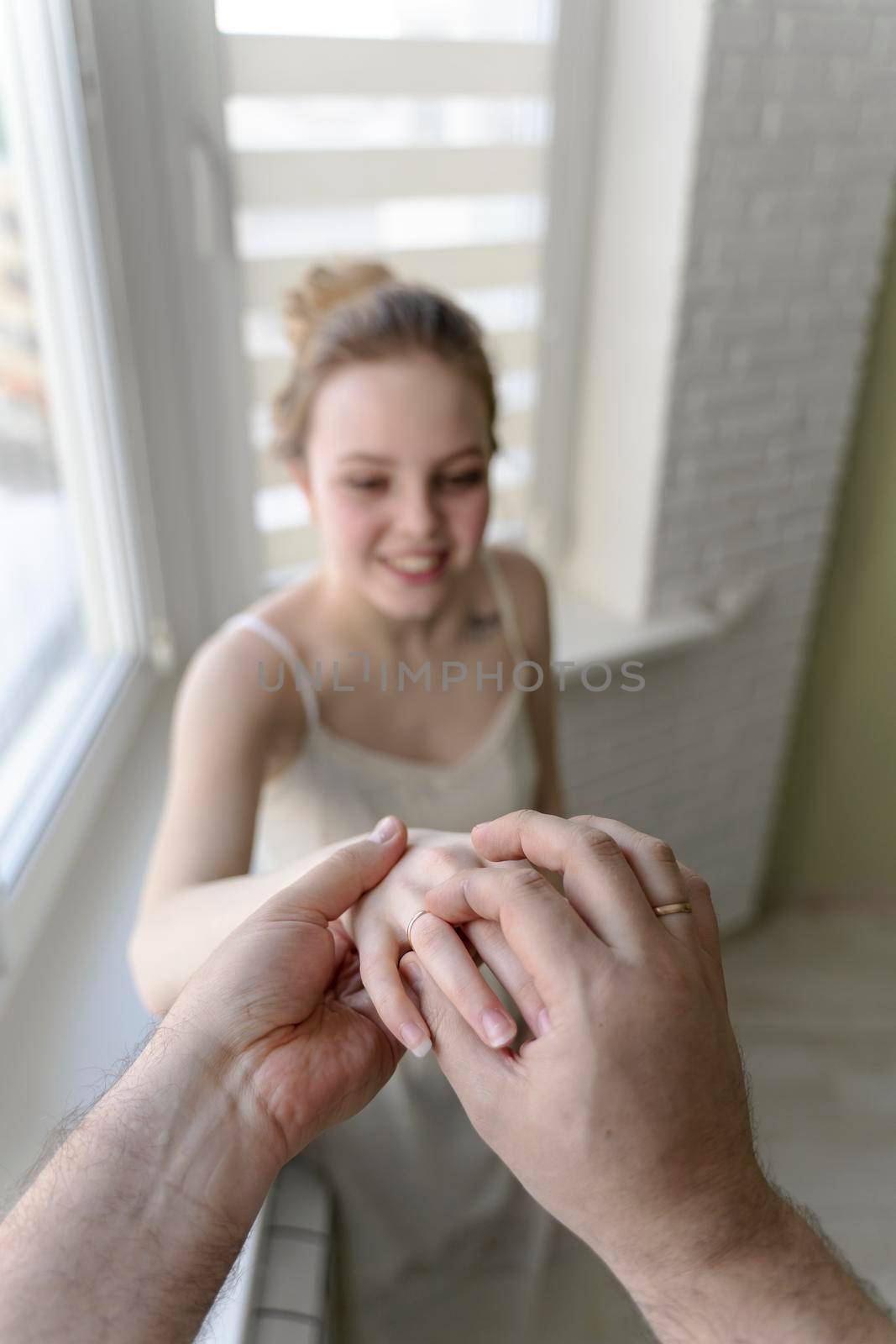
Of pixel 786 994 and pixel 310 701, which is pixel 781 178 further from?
pixel 786 994

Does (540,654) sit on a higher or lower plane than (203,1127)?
lower

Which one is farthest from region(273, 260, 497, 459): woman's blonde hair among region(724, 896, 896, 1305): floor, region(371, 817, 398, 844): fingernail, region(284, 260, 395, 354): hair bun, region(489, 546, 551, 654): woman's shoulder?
region(724, 896, 896, 1305): floor

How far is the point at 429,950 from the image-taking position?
0.57 m

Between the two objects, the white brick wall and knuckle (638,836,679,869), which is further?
the white brick wall

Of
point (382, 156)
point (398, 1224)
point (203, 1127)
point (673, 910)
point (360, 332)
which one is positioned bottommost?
point (398, 1224)

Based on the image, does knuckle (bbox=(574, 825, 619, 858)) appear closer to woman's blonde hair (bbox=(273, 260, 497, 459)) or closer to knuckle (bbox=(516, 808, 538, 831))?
knuckle (bbox=(516, 808, 538, 831))

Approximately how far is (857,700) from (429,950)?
182cm

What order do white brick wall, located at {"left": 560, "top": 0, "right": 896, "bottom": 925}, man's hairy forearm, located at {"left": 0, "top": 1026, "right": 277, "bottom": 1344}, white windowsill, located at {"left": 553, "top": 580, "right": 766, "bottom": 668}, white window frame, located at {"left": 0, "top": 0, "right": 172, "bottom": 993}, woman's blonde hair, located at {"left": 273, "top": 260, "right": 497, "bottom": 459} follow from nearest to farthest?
man's hairy forearm, located at {"left": 0, "top": 1026, "right": 277, "bottom": 1344} < woman's blonde hair, located at {"left": 273, "top": 260, "right": 497, "bottom": 459} < white window frame, located at {"left": 0, "top": 0, "right": 172, "bottom": 993} < white brick wall, located at {"left": 560, "top": 0, "right": 896, "bottom": 925} < white windowsill, located at {"left": 553, "top": 580, "right": 766, "bottom": 668}

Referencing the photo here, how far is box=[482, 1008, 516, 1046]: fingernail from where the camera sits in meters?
0.52

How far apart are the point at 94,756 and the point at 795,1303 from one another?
1.01 metres

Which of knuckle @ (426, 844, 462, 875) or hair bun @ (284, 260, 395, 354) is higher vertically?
hair bun @ (284, 260, 395, 354)

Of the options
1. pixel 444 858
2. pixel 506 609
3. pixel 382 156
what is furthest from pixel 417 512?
pixel 382 156

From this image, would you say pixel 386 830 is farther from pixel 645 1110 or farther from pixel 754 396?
pixel 754 396

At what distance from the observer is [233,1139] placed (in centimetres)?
56
